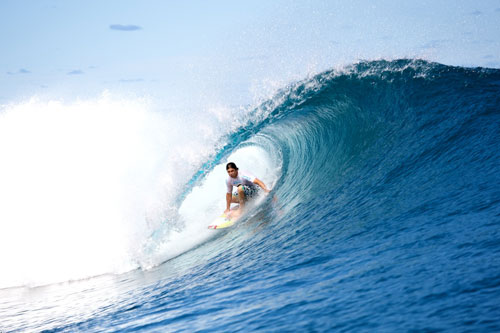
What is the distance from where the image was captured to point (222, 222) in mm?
7688

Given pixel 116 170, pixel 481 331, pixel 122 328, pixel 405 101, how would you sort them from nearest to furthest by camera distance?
pixel 481 331, pixel 122 328, pixel 405 101, pixel 116 170

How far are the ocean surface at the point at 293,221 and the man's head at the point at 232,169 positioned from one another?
2.62ft

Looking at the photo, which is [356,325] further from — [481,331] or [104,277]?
[104,277]

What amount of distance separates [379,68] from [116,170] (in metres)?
6.43

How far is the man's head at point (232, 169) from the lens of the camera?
24.4 ft

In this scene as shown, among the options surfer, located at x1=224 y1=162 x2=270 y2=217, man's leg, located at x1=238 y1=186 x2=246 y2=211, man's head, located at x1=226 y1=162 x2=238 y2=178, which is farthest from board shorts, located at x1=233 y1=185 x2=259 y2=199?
man's head, located at x1=226 y1=162 x2=238 y2=178

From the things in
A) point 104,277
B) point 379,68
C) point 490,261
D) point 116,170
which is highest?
point 379,68

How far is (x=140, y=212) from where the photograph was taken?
8516mm

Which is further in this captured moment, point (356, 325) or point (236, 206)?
point (236, 206)

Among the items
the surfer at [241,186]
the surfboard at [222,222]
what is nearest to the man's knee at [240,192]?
the surfer at [241,186]

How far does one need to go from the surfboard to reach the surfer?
168 millimetres

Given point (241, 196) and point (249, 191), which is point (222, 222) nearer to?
point (241, 196)

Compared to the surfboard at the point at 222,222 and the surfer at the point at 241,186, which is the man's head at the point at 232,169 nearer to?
the surfer at the point at 241,186

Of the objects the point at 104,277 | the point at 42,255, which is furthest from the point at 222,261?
the point at 42,255
